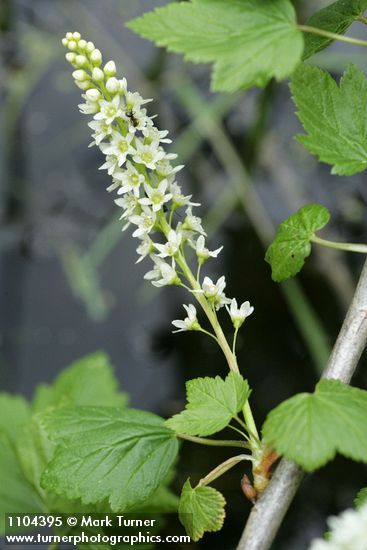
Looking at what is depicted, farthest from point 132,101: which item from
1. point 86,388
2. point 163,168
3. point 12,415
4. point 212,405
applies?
point 12,415

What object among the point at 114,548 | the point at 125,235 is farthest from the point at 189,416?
the point at 125,235

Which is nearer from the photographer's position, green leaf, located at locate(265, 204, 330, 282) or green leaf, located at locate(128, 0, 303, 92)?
green leaf, located at locate(128, 0, 303, 92)

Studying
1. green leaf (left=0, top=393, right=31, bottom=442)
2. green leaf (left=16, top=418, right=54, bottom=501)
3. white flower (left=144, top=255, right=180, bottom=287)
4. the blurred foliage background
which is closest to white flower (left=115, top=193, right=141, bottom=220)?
white flower (left=144, top=255, right=180, bottom=287)

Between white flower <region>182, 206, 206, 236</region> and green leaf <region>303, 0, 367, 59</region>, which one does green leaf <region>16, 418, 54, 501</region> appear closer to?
white flower <region>182, 206, 206, 236</region>

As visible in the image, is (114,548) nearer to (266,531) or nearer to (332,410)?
(266,531)

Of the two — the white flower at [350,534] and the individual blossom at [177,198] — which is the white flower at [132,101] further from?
the white flower at [350,534]

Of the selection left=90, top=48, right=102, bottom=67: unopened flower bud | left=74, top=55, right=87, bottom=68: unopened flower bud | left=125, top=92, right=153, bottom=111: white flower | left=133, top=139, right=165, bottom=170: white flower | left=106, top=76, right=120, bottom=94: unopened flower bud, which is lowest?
left=133, top=139, right=165, bottom=170: white flower

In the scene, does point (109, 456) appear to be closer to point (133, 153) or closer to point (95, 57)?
point (133, 153)

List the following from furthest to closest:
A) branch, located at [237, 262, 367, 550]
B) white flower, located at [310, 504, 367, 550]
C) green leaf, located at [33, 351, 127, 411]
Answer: green leaf, located at [33, 351, 127, 411] → branch, located at [237, 262, 367, 550] → white flower, located at [310, 504, 367, 550]

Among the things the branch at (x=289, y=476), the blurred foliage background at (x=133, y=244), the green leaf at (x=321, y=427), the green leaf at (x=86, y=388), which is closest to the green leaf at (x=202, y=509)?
the branch at (x=289, y=476)
